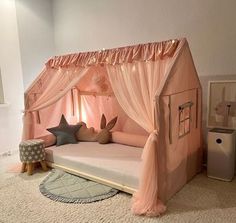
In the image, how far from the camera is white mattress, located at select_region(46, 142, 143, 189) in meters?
2.80

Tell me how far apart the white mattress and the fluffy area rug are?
0.26 m

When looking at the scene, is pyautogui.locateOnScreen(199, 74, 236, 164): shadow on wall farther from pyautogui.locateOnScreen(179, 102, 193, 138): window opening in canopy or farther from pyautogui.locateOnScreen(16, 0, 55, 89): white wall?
pyautogui.locateOnScreen(16, 0, 55, 89): white wall

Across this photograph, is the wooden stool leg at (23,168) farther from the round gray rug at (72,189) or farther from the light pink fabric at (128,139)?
the light pink fabric at (128,139)

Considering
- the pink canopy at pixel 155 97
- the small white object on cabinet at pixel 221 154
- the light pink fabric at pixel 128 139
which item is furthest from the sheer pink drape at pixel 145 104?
the small white object on cabinet at pixel 221 154

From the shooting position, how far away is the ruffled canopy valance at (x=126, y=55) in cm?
262

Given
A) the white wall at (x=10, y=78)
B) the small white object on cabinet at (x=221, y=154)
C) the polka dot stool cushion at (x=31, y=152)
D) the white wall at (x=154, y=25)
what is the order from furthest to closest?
the white wall at (x=10, y=78) < the polka dot stool cushion at (x=31, y=152) < the white wall at (x=154, y=25) < the small white object on cabinet at (x=221, y=154)

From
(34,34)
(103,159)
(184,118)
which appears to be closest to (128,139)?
(103,159)

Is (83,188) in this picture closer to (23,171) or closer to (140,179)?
(140,179)

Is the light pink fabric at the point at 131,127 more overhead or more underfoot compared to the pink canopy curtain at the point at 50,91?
more underfoot

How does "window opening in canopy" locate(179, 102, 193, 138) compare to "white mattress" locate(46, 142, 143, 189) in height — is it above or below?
above

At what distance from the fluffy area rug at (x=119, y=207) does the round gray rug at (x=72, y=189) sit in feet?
0.25

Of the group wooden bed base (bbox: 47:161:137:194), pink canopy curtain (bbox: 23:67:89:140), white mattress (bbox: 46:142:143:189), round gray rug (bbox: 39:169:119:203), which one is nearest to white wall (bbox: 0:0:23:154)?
pink canopy curtain (bbox: 23:67:89:140)

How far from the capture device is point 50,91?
3.81 m

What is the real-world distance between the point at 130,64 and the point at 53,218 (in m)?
1.86
